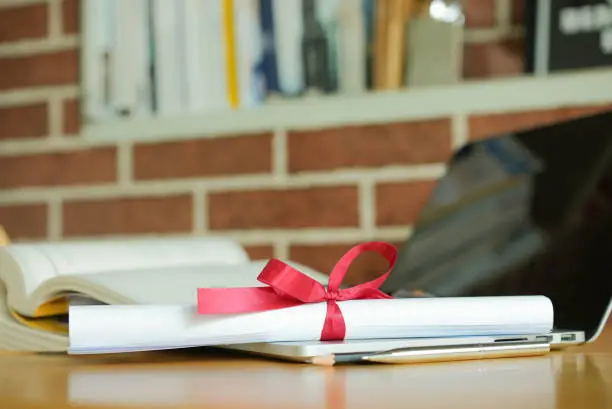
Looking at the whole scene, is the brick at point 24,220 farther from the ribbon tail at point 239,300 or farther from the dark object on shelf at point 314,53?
the ribbon tail at point 239,300

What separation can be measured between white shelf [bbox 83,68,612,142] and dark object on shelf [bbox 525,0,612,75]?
0.02 meters

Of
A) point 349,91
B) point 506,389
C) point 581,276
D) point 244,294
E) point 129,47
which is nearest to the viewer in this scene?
point 506,389

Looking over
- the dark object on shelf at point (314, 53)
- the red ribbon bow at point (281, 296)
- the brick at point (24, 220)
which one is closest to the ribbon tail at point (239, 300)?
the red ribbon bow at point (281, 296)

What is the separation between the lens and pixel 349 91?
113cm

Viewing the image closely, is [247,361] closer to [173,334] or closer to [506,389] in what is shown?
[173,334]

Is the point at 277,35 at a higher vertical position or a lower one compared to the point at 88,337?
higher

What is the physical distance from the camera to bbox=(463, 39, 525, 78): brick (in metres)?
1.08

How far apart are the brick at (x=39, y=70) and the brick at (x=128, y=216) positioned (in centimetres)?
23

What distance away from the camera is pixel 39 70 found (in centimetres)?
133

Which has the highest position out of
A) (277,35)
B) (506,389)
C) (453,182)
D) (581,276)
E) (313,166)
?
(277,35)

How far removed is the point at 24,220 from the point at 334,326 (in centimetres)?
99

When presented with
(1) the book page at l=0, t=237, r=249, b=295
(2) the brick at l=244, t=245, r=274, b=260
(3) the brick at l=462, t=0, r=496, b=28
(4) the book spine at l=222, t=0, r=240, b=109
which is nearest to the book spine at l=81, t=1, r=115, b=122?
(4) the book spine at l=222, t=0, r=240, b=109

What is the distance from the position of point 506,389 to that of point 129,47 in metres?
1.03

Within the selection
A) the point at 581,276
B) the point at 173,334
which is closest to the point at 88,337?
the point at 173,334
